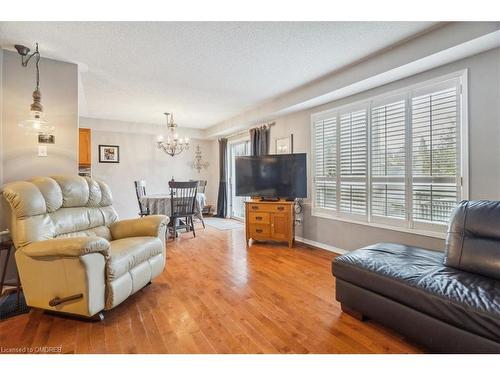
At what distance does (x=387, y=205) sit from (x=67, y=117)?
3.91 meters

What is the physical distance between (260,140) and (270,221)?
1.83 metres

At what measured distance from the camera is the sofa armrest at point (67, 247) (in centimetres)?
174

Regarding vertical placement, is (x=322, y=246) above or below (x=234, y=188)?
below

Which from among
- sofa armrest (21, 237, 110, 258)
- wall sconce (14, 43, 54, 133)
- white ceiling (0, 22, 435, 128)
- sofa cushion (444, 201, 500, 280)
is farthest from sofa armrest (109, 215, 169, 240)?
sofa cushion (444, 201, 500, 280)

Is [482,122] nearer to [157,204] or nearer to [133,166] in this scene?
[157,204]

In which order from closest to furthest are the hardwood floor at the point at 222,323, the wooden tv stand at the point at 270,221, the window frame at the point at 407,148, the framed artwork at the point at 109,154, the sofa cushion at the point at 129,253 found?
the hardwood floor at the point at 222,323 → the sofa cushion at the point at 129,253 → the window frame at the point at 407,148 → the wooden tv stand at the point at 270,221 → the framed artwork at the point at 109,154

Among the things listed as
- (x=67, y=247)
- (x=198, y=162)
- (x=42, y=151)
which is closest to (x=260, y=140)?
(x=198, y=162)

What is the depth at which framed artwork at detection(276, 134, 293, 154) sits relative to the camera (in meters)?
→ 4.43

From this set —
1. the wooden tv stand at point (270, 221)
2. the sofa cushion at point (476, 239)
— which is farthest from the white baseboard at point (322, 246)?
the sofa cushion at point (476, 239)

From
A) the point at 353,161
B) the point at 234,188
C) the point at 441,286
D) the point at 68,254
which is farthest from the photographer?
the point at 234,188

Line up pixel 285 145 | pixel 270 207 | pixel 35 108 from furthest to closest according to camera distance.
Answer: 1. pixel 285 145
2. pixel 270 207
3. pixel 35 108

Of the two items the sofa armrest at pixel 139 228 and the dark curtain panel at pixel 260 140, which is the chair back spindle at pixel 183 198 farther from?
the sofa armrest at pixel 139 228

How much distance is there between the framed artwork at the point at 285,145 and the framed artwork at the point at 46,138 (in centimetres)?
334

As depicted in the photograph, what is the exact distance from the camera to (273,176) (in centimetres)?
411
